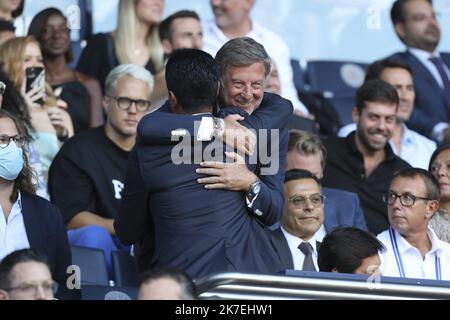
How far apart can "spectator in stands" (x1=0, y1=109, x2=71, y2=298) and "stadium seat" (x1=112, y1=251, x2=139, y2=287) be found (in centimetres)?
59

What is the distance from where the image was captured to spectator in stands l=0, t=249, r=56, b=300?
5809mm

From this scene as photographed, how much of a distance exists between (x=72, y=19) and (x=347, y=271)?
3896mm

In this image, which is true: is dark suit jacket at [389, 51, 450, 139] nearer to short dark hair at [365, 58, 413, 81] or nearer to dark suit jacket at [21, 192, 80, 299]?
short dark hair at [365, 58, 413, 81]

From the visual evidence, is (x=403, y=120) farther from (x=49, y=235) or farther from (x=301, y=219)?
(x=49, y=235)

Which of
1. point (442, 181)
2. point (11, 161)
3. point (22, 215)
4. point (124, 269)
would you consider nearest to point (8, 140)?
point (11, 161)

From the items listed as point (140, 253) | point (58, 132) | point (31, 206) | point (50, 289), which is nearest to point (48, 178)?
point (58, 132)

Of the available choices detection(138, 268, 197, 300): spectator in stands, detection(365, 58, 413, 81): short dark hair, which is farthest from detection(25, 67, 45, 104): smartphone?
detection(138, 268, 197, 300): spectator in stands

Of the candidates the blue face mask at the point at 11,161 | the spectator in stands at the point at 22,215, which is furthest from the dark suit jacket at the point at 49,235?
the blue face mask at the point at 11,161

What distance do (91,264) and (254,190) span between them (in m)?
1.51

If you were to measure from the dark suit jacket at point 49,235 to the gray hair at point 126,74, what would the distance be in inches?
73.3

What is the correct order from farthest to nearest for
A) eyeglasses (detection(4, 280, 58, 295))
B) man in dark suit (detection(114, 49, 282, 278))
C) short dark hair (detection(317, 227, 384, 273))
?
short dark hair (detection(317, 227, 384, 273)) < man in dark suit (detection(114, 49, 282, 278)) < eyeglasses (detection(4, 280, 58, 295))

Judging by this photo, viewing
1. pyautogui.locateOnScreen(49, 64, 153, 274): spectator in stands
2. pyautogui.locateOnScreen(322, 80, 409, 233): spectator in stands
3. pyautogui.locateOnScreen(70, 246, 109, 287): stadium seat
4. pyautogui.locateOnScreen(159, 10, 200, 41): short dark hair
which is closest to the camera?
pyautogui.locateOnScreen(70, 246, 109, 287): stadium seat

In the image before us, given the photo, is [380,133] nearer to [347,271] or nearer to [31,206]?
[347,271]

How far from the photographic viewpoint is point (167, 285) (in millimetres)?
5684
